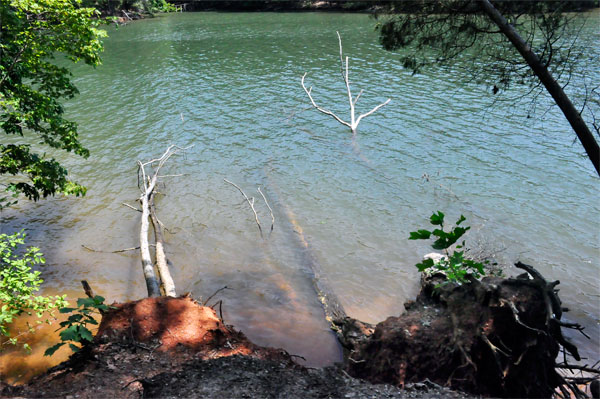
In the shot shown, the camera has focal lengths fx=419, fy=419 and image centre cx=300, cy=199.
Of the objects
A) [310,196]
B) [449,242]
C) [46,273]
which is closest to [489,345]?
Answer: [449,242]

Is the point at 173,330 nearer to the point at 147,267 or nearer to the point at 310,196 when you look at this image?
the point at 147,267

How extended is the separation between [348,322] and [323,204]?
18.3 ft

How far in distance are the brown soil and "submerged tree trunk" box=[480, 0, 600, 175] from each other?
4563 millimetres

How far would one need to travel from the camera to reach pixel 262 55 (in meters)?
32.5

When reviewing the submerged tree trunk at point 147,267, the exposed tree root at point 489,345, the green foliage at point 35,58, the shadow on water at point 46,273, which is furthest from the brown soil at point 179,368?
the green foliage at point 35,58

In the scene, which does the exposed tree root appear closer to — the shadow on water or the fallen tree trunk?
the fallen tree trunk

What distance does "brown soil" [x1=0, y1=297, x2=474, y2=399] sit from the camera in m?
5.07

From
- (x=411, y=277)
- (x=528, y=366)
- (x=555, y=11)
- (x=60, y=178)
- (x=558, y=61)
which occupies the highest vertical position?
(x=555, y=11)

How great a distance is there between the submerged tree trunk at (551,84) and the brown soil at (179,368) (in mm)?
4563

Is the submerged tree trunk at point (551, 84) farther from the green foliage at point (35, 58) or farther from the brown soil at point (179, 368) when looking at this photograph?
the green foliage at point (35, 58)

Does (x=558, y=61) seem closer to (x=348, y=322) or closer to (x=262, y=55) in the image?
(x=348, y=322)

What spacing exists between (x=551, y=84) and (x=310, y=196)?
7742mm

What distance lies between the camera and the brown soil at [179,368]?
200 inches

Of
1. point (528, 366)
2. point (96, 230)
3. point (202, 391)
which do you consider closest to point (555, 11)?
point (528, 366)
